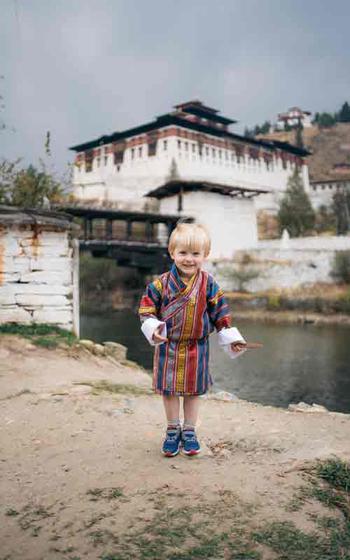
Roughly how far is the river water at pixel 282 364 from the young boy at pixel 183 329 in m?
5.83

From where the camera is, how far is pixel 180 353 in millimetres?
2910

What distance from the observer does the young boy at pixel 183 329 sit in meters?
2.89

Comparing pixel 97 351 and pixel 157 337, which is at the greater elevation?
pixel 157 337

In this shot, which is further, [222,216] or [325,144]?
[325,144]

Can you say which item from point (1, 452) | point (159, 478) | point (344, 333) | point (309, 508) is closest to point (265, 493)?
point (309, 508)

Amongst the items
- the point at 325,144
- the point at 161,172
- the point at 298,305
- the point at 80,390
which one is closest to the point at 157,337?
the point at 80,390

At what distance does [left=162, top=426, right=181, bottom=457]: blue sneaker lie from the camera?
291 centimetres

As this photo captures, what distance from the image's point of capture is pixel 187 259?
9.48 ft

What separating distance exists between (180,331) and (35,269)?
526cm

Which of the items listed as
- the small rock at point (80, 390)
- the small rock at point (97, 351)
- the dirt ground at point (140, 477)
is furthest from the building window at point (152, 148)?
the dirt ground at point (140, 477)

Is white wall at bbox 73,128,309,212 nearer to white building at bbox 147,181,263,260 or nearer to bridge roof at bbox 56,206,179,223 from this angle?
white building at bbox 147,181,263,260

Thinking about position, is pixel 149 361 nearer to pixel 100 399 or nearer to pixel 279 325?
pixel 100 399

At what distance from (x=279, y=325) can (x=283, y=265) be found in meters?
8.81

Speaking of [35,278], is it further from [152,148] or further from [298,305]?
[152,148]
